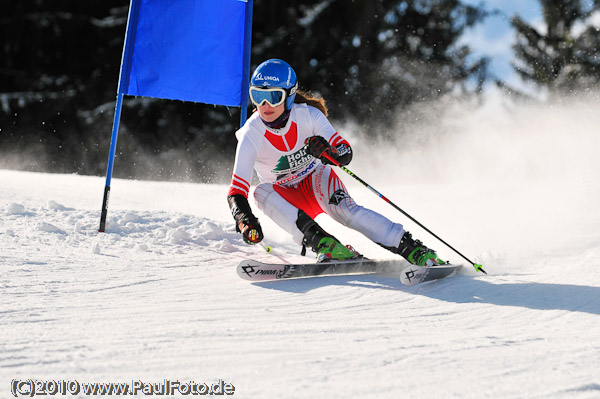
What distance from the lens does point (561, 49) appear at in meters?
17.1

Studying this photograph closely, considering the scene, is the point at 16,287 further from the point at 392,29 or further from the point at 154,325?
the point at 392,29

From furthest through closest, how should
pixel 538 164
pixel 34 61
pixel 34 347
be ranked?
pixel 34 61
pixel 538 164
pixel 34 347

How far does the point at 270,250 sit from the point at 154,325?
1.81m

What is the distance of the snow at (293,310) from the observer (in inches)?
66.6

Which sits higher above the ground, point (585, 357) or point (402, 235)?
point (402, 235)

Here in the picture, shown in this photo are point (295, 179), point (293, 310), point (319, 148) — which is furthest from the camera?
point (295, 179)

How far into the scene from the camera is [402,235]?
10.6 ft

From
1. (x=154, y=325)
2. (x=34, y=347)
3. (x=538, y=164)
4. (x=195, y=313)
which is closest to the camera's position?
(x=34, y=347)

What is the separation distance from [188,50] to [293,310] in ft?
8.76

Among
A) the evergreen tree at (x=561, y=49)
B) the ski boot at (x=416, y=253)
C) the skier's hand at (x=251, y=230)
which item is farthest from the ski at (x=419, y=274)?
the evergreen tree at (x=561, y=49)

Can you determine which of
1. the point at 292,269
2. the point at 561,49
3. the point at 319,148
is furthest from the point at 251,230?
the point at 561,49

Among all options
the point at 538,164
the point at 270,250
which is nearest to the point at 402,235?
the point at 270,250

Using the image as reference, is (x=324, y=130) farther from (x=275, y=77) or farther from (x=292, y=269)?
(x=292, y=269)

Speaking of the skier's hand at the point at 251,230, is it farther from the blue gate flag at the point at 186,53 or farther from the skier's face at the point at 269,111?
the blue gate flag at the point at 186,53
